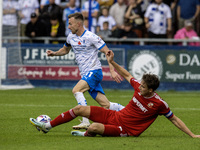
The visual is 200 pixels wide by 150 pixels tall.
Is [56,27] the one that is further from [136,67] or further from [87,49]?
[87,49]

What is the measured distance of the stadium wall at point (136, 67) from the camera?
58.1 ft

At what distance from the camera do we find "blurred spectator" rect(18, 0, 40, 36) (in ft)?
63.0

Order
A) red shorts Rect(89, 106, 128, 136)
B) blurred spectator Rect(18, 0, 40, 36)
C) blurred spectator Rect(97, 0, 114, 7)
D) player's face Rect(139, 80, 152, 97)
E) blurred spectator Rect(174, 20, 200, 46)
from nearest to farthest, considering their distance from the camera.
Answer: player's face Rect(139, 80, 152, 97) < red shorts Rect(89, 106, 128, 136) < blurred spectator Rect(174, 20, 200, 46) < blurred spectator Rect(97, 0, 114, 7) < blurred spectator Rect(18, 0, 40, 36)

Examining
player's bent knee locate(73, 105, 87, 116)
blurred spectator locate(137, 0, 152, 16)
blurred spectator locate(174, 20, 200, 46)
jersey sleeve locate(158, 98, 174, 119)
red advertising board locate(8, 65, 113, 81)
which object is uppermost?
blurred spectator locate(137, 0, 152, 16)

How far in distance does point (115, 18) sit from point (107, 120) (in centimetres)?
1153

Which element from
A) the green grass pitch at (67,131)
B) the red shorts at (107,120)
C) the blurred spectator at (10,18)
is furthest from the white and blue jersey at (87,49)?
the blurred spectator at (10,18)

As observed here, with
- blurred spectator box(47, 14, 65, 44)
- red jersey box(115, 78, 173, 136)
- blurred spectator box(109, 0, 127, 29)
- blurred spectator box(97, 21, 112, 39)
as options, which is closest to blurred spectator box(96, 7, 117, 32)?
blurred spectator box(97, 21, 112, 39)

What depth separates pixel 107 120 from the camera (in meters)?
7.52

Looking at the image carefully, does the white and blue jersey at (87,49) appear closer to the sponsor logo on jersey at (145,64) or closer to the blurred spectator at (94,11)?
the sponsor logo on jersey at (145,64)

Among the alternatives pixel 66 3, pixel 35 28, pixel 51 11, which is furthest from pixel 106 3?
pixel 35 28

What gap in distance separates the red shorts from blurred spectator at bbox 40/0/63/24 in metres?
11.5

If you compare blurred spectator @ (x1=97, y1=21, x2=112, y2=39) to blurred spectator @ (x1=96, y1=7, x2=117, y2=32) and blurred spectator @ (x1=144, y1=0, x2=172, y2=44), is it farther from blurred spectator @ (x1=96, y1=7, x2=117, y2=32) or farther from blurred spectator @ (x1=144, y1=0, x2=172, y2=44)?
blurred spectator @ (x1=144, y1=0, x2=172, y2=44)

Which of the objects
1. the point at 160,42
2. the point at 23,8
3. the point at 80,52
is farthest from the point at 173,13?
the point at 80,52

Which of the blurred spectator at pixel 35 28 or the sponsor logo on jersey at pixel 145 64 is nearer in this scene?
the sponsor logo on jersey at pixel 145 64
